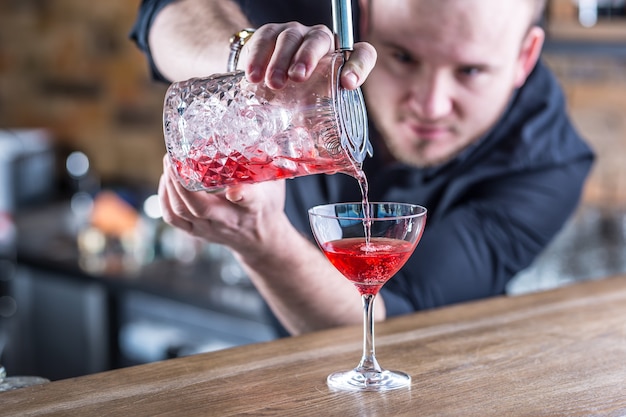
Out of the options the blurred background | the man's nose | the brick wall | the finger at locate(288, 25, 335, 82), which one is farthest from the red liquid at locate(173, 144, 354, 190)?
the brick wall

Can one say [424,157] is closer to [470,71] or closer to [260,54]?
[470,71]

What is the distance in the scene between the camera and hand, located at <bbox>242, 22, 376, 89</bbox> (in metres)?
1.08

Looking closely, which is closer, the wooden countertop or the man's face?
the wooden countertop

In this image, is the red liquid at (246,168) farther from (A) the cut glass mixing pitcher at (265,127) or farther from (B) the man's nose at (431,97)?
(B) the man's nose at (431,97)

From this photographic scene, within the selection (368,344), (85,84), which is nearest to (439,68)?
(368,344)

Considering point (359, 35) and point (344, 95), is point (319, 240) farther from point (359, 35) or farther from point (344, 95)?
point (359, 35)

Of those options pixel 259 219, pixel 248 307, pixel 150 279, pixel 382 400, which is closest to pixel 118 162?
pixel 150 279

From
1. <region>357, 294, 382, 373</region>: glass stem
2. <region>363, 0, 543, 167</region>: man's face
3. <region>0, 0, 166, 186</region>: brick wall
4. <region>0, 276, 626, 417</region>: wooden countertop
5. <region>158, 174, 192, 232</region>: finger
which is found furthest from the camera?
<region>0, 0, 166, 186</region>: brick wall

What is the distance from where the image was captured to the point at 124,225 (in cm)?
341

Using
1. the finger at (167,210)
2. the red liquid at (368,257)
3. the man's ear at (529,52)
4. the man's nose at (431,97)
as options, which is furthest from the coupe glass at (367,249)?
the man's ear at (529,52)

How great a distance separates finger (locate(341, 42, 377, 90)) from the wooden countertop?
361mm

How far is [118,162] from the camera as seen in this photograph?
471cm

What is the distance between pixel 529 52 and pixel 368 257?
97 centimetres

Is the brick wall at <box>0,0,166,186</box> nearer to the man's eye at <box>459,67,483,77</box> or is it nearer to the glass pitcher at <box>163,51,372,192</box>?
the man's eye at <box>459,67,483,77</box>
